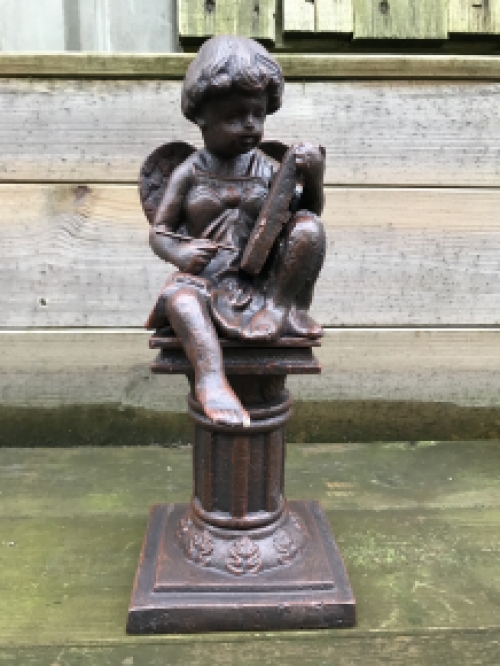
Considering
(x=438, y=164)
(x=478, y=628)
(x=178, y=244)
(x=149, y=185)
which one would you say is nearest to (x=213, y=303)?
(x=178, y=244)

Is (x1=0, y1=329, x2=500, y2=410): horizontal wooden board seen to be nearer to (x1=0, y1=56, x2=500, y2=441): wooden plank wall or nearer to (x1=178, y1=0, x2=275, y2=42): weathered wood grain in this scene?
(x1=0, y1=56, x2=500, y2=441): wooden plank wall

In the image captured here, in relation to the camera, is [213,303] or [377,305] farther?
[377,305]

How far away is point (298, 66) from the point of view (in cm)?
172

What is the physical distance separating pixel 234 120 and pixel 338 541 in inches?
36.9

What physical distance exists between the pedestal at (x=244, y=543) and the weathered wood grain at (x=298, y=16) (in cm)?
108

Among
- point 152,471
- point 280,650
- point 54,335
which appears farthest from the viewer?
point 54,335

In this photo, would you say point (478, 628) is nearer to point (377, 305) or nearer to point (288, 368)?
point (288, 368)

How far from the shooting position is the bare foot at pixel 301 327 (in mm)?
1110

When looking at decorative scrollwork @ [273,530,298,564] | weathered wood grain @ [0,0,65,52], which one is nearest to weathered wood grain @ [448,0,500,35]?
weathered wood grain @ [0,0,65,52]

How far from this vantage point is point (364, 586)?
1235mm

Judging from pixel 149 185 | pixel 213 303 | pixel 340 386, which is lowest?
pixel 340 386

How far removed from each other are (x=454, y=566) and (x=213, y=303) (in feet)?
2.54

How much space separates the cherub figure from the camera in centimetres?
104

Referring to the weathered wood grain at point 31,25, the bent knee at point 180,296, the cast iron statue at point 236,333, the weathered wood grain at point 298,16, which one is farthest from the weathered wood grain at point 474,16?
the bent knee at point 180,296
